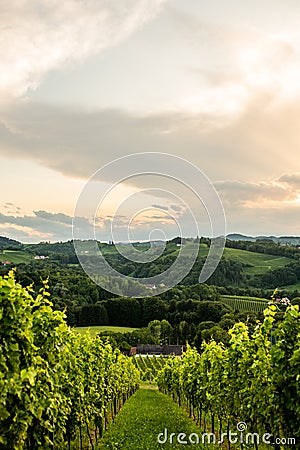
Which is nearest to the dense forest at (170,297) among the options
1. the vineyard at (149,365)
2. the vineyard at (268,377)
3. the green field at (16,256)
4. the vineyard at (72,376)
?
the green field at (16,256)

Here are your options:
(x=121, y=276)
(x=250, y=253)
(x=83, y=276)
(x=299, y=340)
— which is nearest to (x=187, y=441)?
Result: (x=299, y=340)

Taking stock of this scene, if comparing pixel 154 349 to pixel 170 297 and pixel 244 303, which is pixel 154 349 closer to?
pixel 170 297

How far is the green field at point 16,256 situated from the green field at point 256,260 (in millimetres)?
42346

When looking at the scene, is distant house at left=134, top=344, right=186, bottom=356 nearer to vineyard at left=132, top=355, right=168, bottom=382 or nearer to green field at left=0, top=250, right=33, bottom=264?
vineyard at left=132, top=355, right=168, bottom=382

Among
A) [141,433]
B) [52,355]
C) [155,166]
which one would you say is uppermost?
[155,166]

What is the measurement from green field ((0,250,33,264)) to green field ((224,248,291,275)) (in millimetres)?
42346

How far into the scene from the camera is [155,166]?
96.2 feet

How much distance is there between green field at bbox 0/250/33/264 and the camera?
8999 cm

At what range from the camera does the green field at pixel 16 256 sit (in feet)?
295

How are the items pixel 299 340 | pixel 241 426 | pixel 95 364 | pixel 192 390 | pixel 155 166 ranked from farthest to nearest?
pixel 155 166 < pixel 192 390 < pixel 95 364 < pixel 241 426 < pixel 299 340

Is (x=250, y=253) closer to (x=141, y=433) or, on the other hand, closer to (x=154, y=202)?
(x=154, y=202)

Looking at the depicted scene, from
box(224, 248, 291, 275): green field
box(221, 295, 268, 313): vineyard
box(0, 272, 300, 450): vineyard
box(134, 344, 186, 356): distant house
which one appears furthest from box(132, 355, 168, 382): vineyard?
box(0, 272, 300, 450): vineyard

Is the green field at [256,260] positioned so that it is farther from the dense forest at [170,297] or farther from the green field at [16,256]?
the green field at [16,256]

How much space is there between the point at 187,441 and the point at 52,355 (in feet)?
31.4
